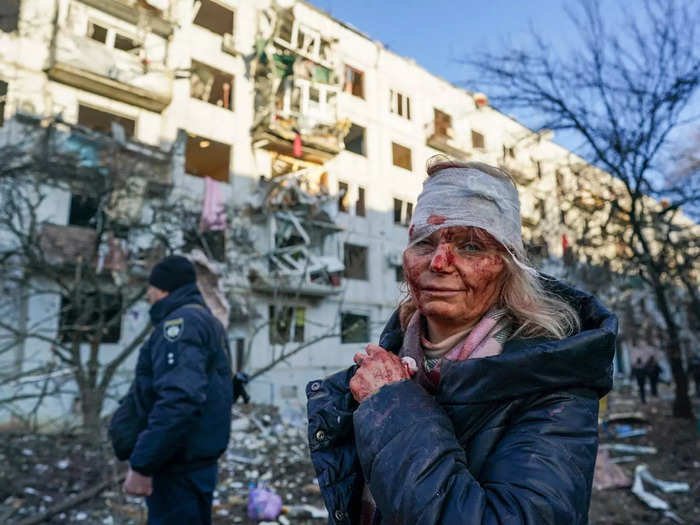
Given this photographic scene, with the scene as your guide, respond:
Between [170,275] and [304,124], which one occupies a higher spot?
[304,124]

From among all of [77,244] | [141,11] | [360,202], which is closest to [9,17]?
[141,11]

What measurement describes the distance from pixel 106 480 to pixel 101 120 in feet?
44.8

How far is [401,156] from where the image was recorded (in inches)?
984

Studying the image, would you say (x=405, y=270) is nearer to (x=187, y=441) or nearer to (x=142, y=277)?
(x=187, y=441)

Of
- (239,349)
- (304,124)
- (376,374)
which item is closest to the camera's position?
(376,374)

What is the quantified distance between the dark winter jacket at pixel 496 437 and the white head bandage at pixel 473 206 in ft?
1.13

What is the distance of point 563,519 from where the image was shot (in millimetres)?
920

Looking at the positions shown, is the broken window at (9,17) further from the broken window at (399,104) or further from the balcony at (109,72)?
the broken window at (399,104)

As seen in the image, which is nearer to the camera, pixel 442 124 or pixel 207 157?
pixel 207 157

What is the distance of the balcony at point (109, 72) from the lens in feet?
44.3

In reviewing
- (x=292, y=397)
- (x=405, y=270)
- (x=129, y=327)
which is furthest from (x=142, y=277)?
(x=405, y=270)

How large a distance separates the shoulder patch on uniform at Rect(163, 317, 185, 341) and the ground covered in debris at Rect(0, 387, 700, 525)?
2480 mm

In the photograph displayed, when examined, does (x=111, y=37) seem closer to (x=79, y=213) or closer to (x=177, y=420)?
(x=79, y=213)

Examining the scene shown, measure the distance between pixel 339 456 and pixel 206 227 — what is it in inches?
539
